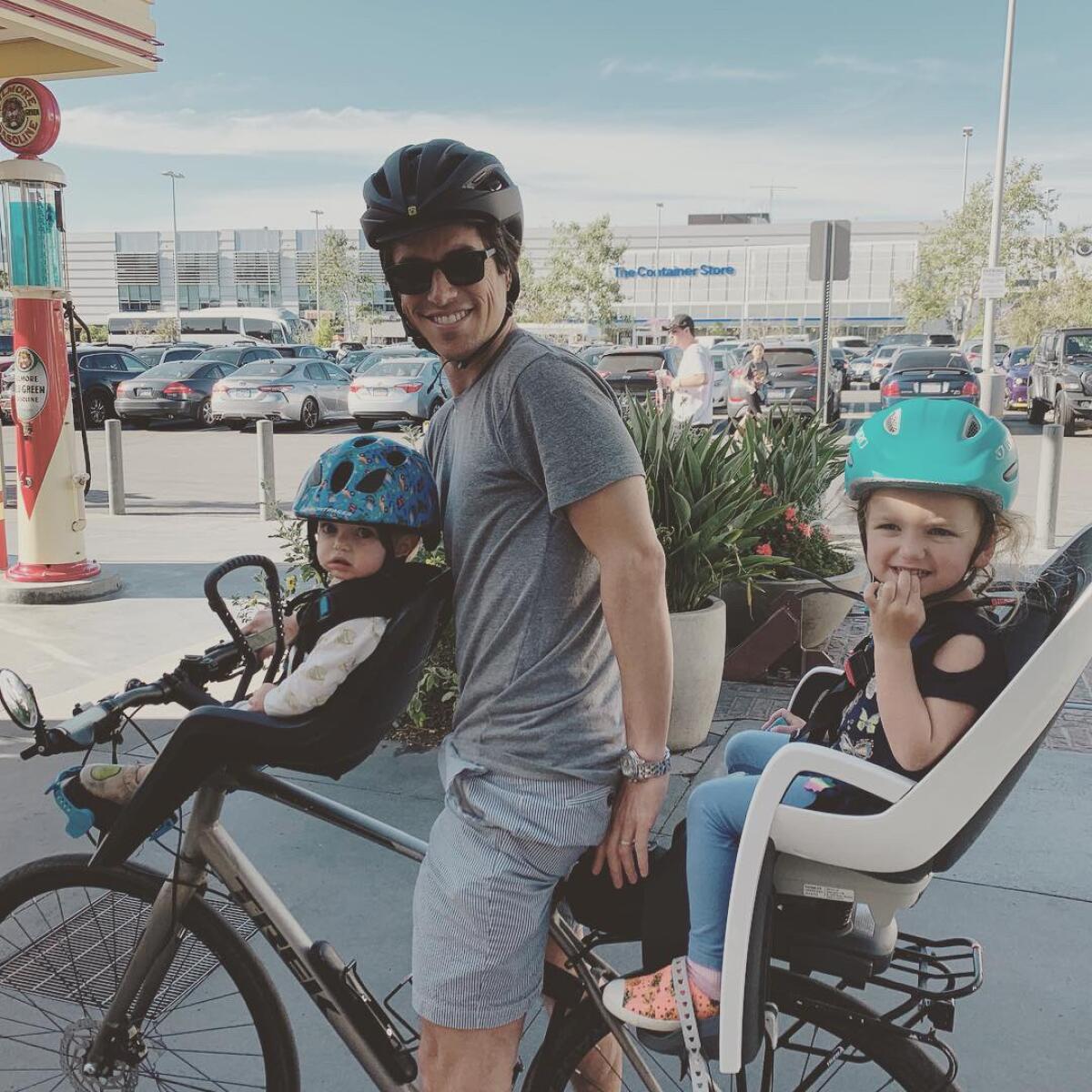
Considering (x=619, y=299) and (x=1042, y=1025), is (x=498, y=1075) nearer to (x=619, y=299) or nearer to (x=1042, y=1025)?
(x=1042, y=1025)

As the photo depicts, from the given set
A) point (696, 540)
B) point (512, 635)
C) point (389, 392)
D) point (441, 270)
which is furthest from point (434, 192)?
point (389, 392)

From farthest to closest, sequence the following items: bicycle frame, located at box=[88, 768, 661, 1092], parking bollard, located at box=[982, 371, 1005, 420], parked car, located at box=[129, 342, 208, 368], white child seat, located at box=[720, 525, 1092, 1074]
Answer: parked car, located at box=[129, 342, 208, 368] → parking bollard, located at box=[982, 371, 1005, 420] → bicycle frame, located at box=[88, 768, 661, 1092] → white child seat, located at box=[720, 525, 1092, 1074]

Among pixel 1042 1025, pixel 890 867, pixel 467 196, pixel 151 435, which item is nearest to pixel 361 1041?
pixel 890 867

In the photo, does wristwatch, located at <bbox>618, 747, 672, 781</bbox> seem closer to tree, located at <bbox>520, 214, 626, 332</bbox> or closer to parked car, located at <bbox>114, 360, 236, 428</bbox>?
parked car, located at <bbox>114, 360, 236, 428</bbox>

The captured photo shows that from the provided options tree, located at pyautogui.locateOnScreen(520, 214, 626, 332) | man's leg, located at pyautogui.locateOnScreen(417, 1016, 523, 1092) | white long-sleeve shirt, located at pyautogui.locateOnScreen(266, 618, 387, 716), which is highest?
tree, located at pyautogui.locateOnScreen(520, 214, 626, 332)

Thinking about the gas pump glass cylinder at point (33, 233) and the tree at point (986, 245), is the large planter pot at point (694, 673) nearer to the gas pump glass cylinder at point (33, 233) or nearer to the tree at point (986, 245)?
the gas pump glass cylinder at point (33, 233)

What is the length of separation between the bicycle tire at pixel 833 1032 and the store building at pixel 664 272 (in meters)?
91.1

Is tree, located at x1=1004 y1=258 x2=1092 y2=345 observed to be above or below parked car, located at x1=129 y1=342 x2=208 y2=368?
above

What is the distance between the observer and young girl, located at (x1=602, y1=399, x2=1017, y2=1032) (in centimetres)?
158

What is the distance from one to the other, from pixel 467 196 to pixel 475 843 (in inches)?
41.0

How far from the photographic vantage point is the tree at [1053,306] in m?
35.9

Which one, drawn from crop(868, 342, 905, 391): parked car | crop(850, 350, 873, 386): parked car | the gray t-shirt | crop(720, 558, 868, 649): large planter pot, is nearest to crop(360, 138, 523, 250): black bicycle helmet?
the gray t-shirt

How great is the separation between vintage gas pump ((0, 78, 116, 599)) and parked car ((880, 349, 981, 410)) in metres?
17.4

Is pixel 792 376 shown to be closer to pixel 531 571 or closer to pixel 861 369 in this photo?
pixel 531 571
